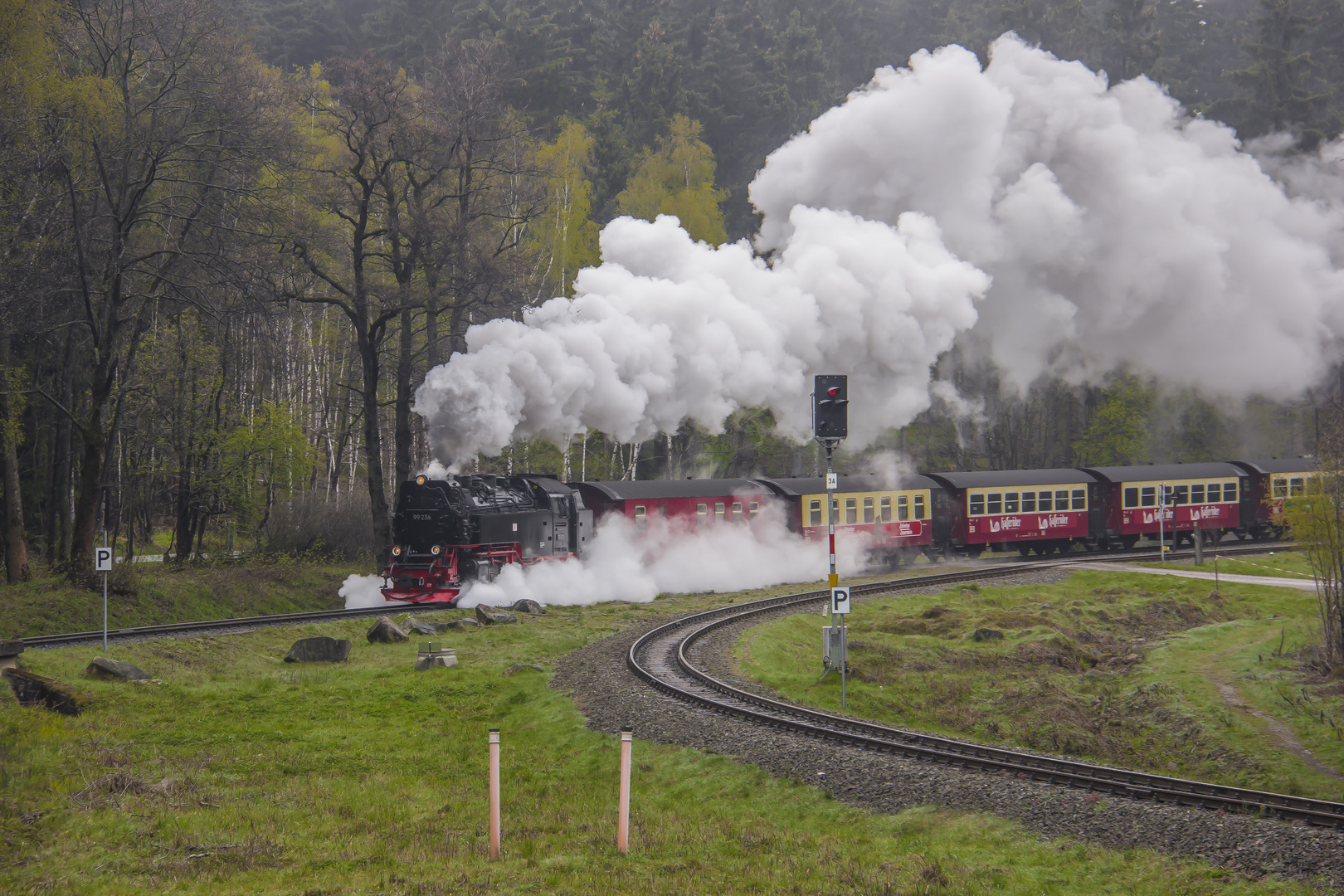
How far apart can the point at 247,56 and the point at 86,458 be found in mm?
15998

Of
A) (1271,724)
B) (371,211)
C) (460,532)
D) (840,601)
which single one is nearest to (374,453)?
(460,532)

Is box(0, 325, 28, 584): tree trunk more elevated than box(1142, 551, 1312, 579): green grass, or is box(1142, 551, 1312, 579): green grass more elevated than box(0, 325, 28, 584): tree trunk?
box(0, 325, 28, 584): tree trunk

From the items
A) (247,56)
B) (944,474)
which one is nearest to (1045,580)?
(944,474)

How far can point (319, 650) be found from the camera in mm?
18000

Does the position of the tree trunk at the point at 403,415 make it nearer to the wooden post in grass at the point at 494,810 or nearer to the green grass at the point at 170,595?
the green grass at the point at 170,595

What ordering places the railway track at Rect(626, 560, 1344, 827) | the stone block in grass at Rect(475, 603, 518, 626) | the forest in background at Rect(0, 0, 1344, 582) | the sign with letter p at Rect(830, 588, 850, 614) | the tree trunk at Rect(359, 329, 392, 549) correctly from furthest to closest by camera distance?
the tree trunk at Rect(359, 329, 392, 549) → the forest in background at Rect(0, 0, 1344, 582) → the stone block in grass at Rect(475, 603, 518, 626) → the sign with letter p at Rect(830, 588, 850, 614) → the railway track at Rect(626, 560, 1344, 827)

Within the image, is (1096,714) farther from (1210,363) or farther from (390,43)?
(390,43)

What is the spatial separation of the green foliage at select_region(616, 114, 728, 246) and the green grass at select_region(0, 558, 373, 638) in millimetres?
22712

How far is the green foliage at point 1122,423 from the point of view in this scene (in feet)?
168

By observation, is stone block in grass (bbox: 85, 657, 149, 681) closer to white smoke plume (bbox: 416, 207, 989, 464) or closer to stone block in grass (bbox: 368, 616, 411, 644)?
stone block in grass (bbox: 368, 616, 411, 644)

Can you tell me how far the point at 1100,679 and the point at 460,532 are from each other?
44.7 feet

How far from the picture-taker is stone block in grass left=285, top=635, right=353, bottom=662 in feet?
58.7

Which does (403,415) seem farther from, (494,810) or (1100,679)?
(494,810)

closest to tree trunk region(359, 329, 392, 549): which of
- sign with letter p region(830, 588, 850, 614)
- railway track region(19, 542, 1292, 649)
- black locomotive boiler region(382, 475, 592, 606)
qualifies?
black locomotive boiler region(382, 475, 592, 606)
